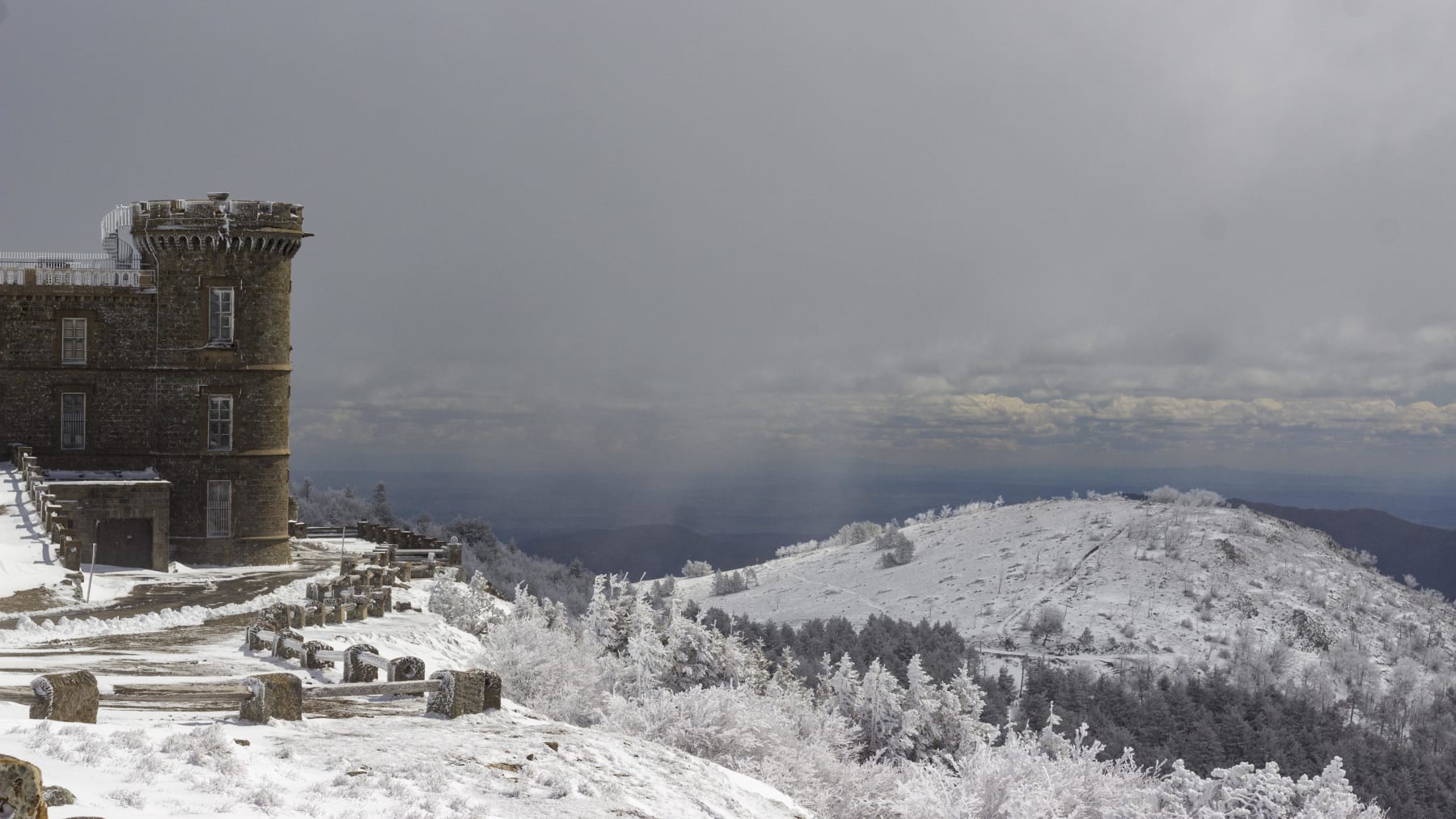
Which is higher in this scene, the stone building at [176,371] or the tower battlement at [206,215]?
the tower battlement at [206,215]

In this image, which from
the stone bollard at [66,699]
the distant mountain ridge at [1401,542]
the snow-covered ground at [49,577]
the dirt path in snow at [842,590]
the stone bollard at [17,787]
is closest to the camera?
the stone bollard at [17,787]

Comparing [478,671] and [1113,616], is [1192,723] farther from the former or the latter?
[478,671]

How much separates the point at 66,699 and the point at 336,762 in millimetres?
2592

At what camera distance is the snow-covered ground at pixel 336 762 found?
882 cm

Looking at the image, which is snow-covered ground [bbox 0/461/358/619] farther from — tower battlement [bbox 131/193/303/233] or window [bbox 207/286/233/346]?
tower battlement [bbox 131/193/303/233]

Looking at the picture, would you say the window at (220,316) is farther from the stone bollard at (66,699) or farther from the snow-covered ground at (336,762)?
the stone bollard at (66,699)

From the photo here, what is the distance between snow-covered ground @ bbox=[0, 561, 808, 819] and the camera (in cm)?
882

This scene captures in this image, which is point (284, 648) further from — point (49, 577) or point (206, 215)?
point (206, 215)

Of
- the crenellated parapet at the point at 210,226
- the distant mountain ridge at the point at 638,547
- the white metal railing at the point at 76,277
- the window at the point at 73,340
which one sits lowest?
the distant mountain ridge at the point at 638,547

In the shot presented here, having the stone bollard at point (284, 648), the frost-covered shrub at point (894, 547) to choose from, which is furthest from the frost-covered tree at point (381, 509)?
the stone bollard at point (284, 648)

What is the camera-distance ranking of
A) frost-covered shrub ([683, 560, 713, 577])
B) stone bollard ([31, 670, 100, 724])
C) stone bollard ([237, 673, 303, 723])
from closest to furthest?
stone bollard ([31, 670, 100, 724]) → stone bollard ([237, 673, 303, 723]) → frost-covered shrub ([683, 560, 713, 577])

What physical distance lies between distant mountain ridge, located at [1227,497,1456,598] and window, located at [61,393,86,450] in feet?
526

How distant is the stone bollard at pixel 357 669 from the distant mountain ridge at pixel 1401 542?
166628 mm

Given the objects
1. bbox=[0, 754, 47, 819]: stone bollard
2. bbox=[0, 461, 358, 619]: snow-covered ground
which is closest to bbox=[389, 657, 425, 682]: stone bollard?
bbox=[0, 461, 358, 619]: snow-covered ground
